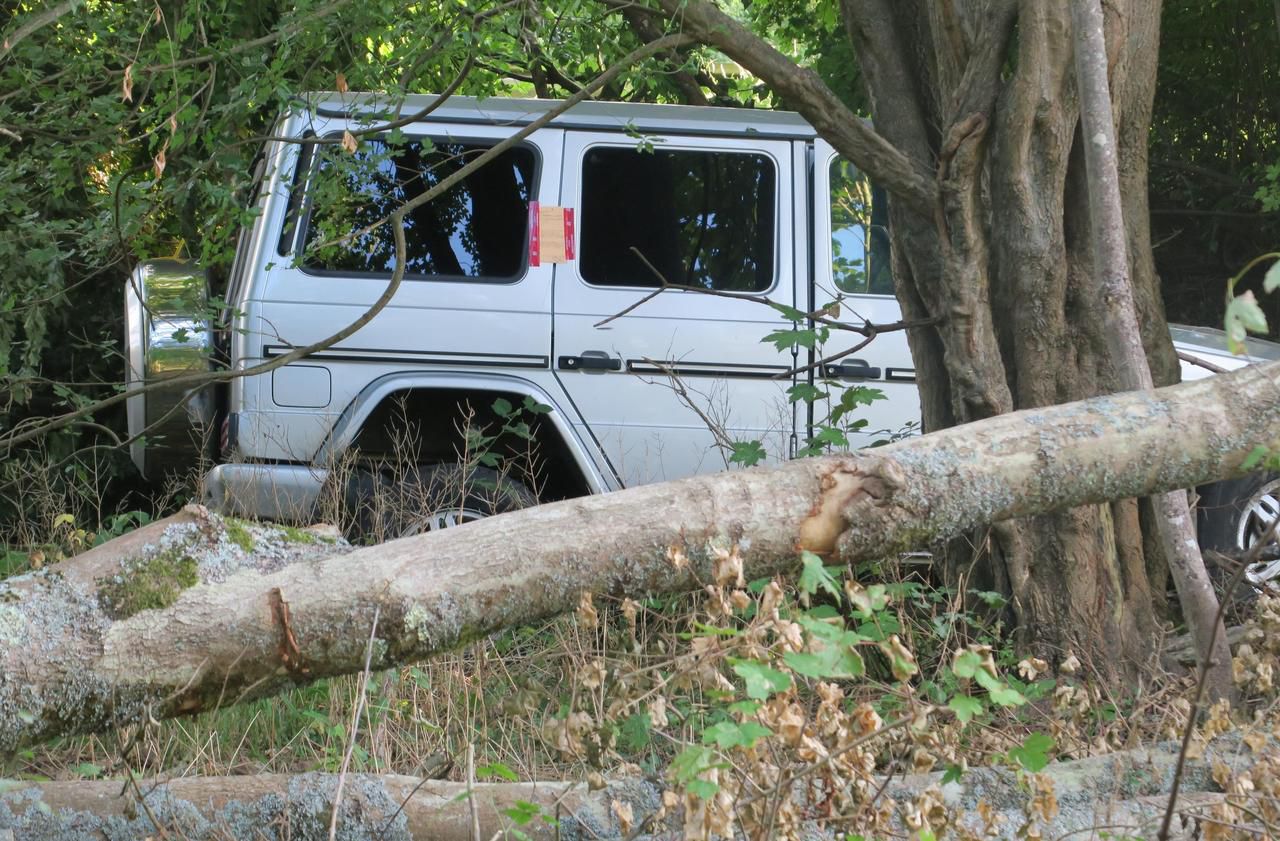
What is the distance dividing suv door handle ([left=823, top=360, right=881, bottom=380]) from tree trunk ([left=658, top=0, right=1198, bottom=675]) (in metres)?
0.92

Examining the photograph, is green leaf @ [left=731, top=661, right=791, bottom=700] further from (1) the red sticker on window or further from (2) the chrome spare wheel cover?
(2) the chrome spare wheel cover

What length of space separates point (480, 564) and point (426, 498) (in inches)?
103

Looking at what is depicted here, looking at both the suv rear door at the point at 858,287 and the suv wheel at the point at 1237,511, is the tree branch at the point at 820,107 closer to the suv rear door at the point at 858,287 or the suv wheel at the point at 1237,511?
the suv rear door at the point at 858,287

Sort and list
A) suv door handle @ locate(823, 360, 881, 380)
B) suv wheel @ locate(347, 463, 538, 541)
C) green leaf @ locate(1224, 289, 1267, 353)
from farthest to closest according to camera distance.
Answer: suv door handle @ locate(823, 360, 881, 380) → suv wheel @ locate(347, 463, 538, 541) → green leaf @ locate(1224, 289, 1267, 353)

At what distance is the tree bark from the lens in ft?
10.3

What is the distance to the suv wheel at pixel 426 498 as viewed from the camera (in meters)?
4.43

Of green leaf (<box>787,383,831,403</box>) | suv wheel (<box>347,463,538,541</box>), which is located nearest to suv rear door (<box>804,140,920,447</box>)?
green leaf (<box>787,383,831,403</box>)

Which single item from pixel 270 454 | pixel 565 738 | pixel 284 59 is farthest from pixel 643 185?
pixel 565 738

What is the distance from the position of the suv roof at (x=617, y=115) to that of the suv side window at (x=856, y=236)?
0.28 m

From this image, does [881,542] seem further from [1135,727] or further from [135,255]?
[135,255]

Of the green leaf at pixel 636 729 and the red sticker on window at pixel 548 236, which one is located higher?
the red sticker on window at pixel 548 236

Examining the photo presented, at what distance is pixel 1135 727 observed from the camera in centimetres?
A: 275

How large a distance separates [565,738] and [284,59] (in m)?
3.18

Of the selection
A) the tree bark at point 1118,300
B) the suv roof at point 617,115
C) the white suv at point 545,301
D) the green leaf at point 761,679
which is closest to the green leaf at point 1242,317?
the green leaf at point 761,679
